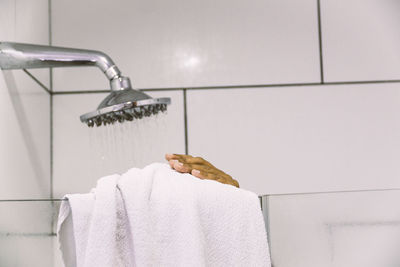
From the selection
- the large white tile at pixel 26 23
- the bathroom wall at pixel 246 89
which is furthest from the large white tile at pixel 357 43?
the large white tile at pixel 26 23

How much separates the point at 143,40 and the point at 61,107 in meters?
0.20

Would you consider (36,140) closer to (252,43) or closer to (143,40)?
(143,40)

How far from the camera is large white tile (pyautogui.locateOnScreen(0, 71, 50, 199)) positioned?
713mm

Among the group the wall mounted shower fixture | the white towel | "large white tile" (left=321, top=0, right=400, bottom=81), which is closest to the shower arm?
the wall mounted shower fixture

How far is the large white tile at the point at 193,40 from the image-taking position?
99 cm

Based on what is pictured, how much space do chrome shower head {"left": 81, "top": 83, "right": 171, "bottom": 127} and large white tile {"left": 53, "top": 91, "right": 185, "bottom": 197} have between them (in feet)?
0.81

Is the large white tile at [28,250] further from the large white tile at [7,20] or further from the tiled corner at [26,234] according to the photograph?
the large white tile at [7,20]

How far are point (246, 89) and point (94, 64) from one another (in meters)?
0.35

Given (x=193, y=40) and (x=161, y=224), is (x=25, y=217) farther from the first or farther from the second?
(x=193, y=40)

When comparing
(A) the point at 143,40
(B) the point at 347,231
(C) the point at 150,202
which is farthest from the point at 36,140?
(B) the point at 347,231

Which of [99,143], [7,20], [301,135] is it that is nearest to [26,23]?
[7,20]

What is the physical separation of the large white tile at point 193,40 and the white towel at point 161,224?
16.2 inches

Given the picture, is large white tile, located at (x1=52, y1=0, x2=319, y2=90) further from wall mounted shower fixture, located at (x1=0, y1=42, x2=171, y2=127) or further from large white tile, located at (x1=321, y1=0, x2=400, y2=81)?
wall mounted shower fixture, located at (x1=0, y1=42, x2=171, y2=127)

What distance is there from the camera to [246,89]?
0.99 m
